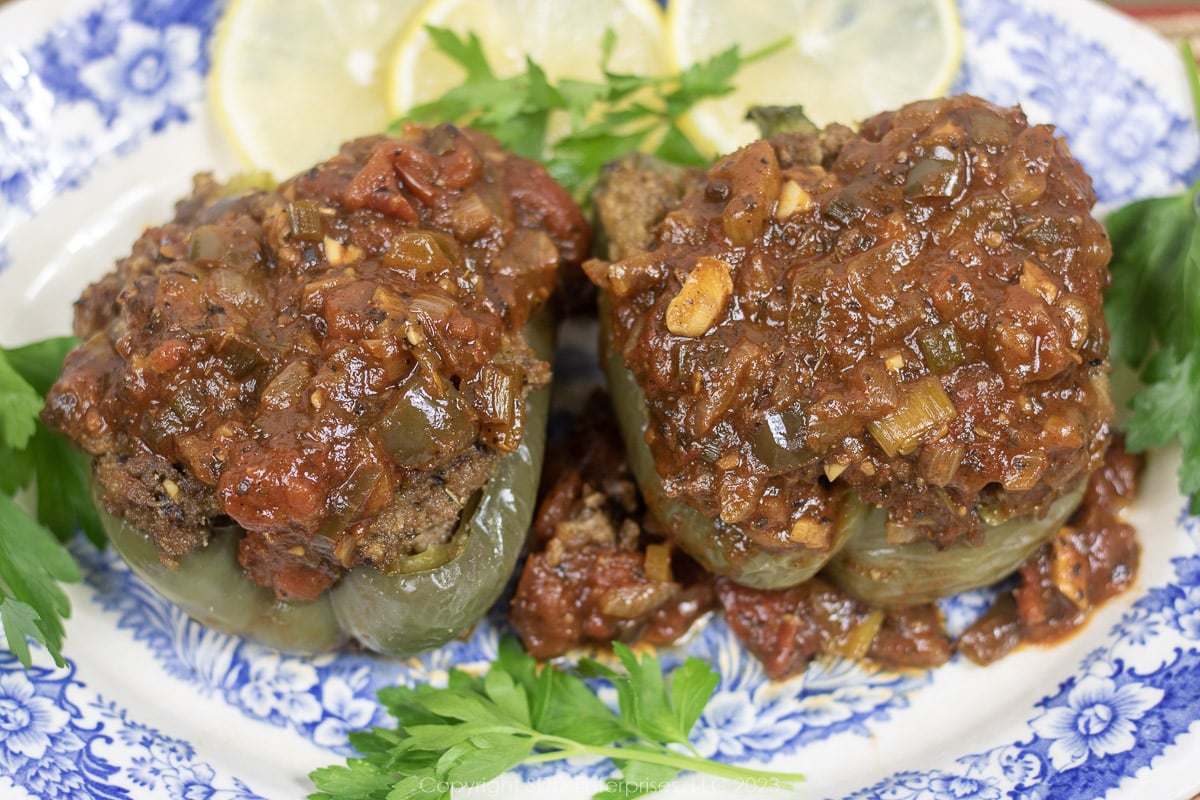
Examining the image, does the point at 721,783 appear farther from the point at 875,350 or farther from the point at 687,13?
the point at 687,13

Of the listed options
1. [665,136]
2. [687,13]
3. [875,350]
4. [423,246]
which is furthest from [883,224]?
[687,13]

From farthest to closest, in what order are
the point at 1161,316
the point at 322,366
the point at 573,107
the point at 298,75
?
the point at 298,75
the point at 573,107
the point at 1161,316
the point at 322,366

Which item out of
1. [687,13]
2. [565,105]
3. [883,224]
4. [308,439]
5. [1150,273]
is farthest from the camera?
[687,13]

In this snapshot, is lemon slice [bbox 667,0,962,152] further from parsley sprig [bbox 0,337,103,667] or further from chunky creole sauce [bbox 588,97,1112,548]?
parsley sprig [bbox 0,337,103,667]

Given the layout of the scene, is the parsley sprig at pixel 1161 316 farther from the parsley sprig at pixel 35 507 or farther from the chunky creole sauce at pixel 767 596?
the parsley sprig at pixel 35 507

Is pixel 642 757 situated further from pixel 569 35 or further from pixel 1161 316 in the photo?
pixel 569 35

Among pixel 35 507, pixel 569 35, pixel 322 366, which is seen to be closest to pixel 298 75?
pixel 569 35

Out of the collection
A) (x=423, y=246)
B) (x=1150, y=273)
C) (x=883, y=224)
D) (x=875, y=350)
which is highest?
(x=423, y=246)
